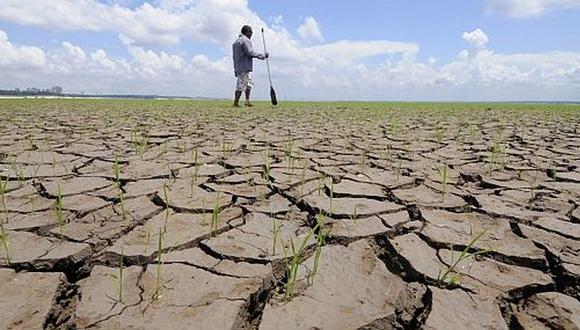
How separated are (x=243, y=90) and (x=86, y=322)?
8.12 m

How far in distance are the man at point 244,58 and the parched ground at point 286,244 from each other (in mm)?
5614

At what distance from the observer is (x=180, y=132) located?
15.9 ft

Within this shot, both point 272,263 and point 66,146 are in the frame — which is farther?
point 66,146

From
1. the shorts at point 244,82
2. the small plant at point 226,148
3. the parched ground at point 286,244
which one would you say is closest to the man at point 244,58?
the shorts at point 244,82

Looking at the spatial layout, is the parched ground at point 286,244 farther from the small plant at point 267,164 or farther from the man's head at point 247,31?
the man's head at point 247,31

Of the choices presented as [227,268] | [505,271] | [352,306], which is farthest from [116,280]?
[505,271]

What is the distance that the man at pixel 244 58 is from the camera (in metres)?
8.36

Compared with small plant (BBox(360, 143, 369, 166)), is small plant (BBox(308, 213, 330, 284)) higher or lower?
lower

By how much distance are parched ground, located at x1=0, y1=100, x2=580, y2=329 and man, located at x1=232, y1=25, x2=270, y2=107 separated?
18.4 feet

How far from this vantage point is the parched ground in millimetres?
1142

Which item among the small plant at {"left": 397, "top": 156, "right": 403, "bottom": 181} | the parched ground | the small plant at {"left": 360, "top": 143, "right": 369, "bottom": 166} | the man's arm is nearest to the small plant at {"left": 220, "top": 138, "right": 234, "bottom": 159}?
the parched ground

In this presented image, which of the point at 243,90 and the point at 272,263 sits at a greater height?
the point at 243,90

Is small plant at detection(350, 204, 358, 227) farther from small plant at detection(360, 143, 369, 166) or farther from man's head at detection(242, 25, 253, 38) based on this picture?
man's head at detection(242, 25, 253, 38)

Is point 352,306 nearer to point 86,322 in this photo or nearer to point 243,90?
point 86,322
